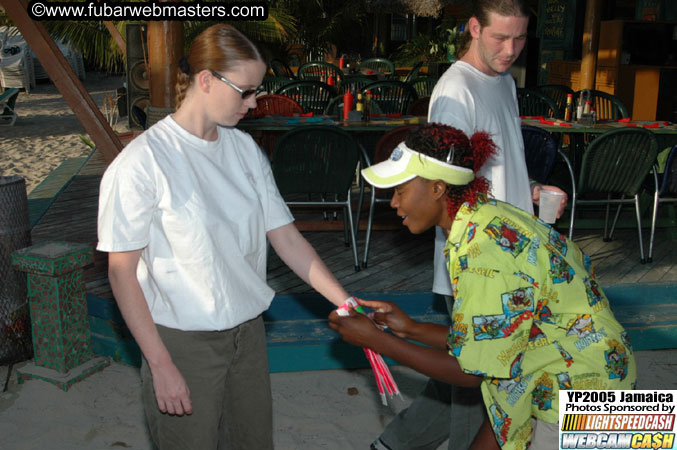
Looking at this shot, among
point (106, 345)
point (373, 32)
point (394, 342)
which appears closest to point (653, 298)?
point (394, 342)

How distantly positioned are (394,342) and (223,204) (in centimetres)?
62

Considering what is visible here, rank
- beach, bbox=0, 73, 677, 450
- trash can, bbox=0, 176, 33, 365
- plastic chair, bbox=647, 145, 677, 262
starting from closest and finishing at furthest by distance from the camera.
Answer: beach, bbox=0, 73, 677, 450, trash can, bbox=0, 176, 33, 365, plastic chair, bbox=647, 145, 677, 262

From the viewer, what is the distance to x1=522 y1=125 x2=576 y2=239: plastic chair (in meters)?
5.36

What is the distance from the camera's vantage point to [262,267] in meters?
2.12

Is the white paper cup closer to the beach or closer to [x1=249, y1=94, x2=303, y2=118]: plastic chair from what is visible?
the beach

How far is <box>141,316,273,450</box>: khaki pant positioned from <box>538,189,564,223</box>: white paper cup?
1298 millimetres

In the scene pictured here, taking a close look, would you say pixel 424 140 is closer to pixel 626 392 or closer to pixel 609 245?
pixel 626 392

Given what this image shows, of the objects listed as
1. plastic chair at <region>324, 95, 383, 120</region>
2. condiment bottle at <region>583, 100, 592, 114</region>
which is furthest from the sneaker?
plastic chair at <region>324, 95, 383, 120</region>

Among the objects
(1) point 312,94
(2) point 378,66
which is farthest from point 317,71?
(1) point 312,94

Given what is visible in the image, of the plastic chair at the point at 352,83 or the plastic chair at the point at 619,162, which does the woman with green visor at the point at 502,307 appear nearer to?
the plastic chair at the point at 619,162

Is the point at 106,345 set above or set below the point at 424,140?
below

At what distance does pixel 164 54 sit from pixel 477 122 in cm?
333

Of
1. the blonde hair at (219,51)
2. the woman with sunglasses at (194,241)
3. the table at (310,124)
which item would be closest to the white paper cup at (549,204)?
the woman with sunglasses at (194,241)

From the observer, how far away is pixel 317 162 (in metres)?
5.35
